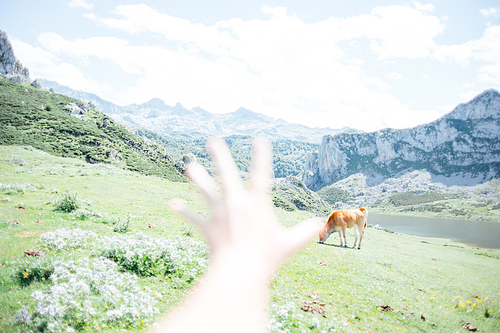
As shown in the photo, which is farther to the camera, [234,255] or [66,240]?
[234,255]

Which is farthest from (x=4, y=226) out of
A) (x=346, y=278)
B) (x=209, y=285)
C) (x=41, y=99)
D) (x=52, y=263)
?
(x=41, y=99)

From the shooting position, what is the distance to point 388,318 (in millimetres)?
8875

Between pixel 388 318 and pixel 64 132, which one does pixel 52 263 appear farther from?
pixel 64 132

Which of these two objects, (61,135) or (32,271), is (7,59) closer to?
(61,135)

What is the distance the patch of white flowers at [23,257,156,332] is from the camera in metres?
6.01

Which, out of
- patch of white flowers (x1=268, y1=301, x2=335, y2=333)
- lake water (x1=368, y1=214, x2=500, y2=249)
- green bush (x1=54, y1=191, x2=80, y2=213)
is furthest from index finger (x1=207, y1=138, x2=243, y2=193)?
lake water (x1=368, y1=214, x2=500, y2=249)

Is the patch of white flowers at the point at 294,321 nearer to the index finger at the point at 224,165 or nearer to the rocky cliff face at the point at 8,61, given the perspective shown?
the index finger at the point at 224,165

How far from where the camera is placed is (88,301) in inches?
260

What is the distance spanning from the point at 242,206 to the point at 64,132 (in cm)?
9508

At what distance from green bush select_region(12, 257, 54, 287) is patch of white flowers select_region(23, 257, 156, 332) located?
32 cm

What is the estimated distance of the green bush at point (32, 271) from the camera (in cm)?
736

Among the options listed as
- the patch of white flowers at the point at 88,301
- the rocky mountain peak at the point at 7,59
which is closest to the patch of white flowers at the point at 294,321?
the patch of white flowers at the point at 88,301

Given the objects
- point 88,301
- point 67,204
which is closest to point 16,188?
point 67,204

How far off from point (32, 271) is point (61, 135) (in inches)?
3608
